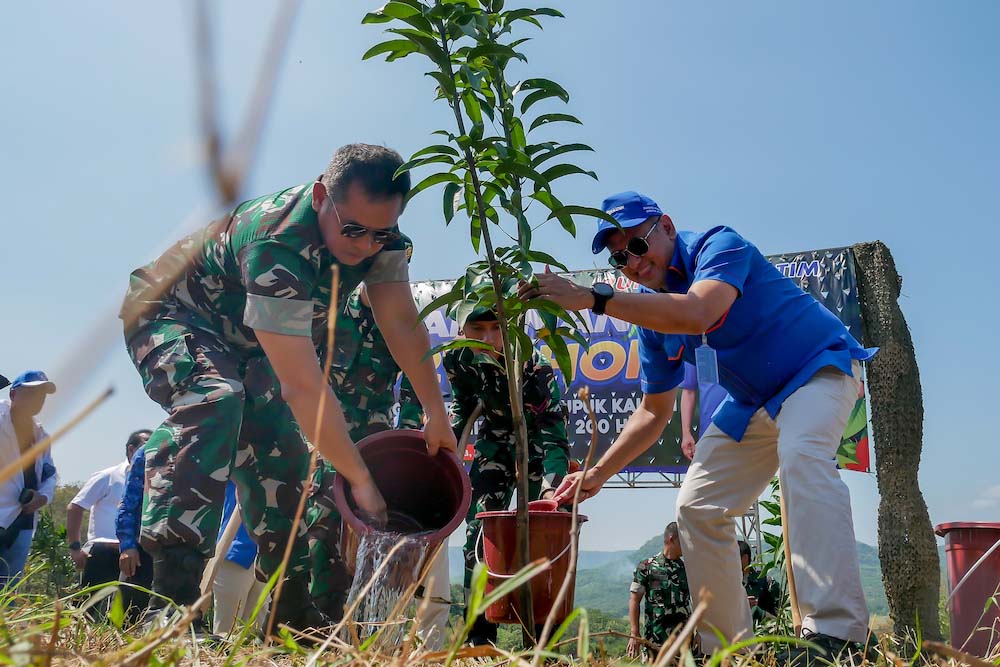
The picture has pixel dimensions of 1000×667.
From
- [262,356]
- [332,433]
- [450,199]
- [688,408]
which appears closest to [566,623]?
[450,199]

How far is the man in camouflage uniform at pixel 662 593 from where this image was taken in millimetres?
5387

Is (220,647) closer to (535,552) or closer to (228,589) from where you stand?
(535,552)

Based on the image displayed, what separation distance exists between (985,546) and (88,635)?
433cm

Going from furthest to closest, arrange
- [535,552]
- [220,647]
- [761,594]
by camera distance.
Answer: [761,594]
[535,552]
[220,647]

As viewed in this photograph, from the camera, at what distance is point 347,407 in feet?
11.4

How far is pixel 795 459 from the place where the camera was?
243 cm

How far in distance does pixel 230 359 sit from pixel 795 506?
5.97 feet

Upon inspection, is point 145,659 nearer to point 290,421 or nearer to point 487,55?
point 487,55

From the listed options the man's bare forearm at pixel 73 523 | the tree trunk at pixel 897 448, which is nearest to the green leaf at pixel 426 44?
the man's bare forearm at pixel 73 523

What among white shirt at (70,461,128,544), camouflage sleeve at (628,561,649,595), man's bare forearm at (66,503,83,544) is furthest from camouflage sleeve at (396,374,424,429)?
man's bare forearm at (66,503,83,544)

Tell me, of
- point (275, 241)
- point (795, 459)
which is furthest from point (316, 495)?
point (795, 459)

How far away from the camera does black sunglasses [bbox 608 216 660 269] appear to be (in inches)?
115

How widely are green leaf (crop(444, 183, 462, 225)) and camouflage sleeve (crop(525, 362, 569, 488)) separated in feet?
6.63

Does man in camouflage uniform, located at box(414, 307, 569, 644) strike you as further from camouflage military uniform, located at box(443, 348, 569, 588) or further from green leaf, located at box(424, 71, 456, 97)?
green leaf, located at box(424, 71, 456, 97)
